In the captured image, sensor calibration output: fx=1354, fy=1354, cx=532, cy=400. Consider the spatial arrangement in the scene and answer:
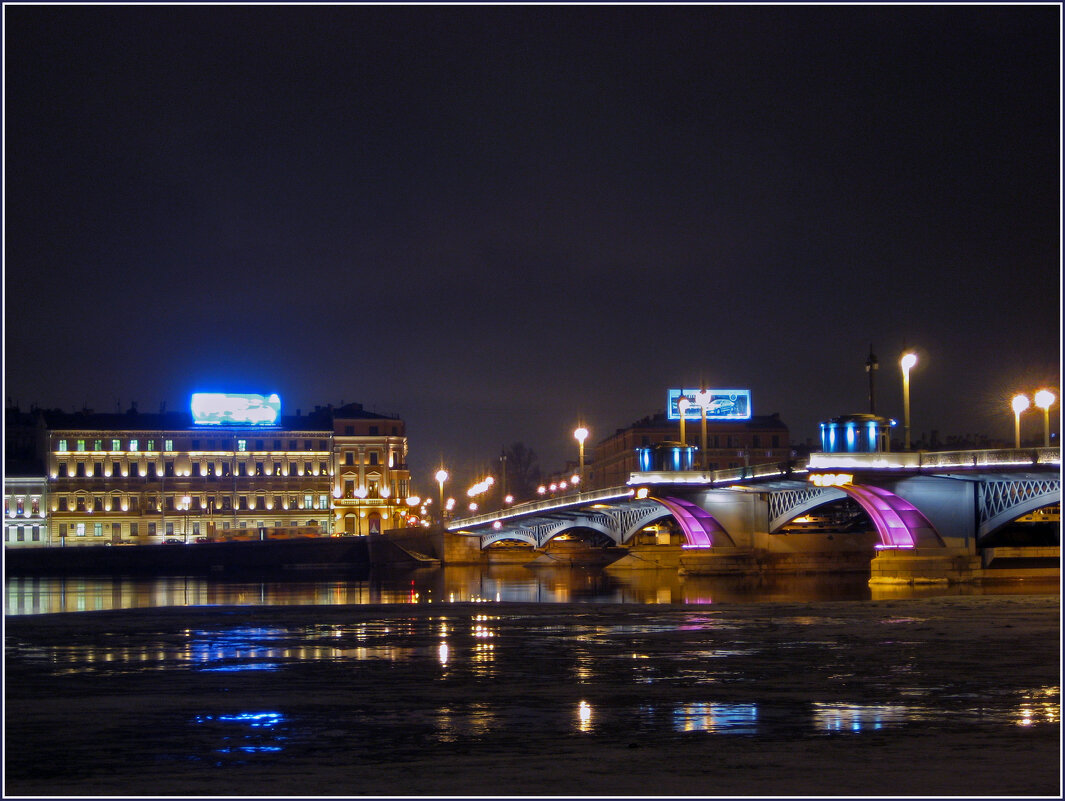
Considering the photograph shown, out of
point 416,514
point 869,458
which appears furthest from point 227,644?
point 416,514

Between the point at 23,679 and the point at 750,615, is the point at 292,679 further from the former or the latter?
the point at 750,615

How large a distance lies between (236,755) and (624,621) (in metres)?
17.6

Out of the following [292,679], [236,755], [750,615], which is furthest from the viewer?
[750,615]

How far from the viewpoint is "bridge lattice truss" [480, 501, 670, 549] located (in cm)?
9956

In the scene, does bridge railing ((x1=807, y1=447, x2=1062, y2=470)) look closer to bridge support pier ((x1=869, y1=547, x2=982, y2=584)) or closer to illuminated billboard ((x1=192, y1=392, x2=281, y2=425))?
bridge support pier ((x1=869, y1=547, x2=982, y2=584))

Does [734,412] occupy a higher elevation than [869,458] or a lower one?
higher

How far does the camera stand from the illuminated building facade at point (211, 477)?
431 ft

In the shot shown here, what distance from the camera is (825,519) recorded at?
129250mm

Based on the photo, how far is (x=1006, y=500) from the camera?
6650cm

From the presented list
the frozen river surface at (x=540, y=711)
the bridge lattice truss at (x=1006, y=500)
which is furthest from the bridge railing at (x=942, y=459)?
the frozen river surface at (x=540, y=711)

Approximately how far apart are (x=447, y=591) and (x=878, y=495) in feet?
71.5

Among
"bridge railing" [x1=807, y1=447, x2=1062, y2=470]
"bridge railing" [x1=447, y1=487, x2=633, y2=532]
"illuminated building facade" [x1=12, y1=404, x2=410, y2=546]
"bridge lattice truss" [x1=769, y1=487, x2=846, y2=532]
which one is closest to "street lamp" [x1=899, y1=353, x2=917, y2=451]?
Answer: "bridge railing" [x1=807, y1=447, x2=1062, y2=470]

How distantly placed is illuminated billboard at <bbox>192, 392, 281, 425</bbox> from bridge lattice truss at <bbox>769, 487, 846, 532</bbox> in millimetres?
65848

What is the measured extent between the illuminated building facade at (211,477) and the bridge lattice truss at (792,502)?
5915cm
